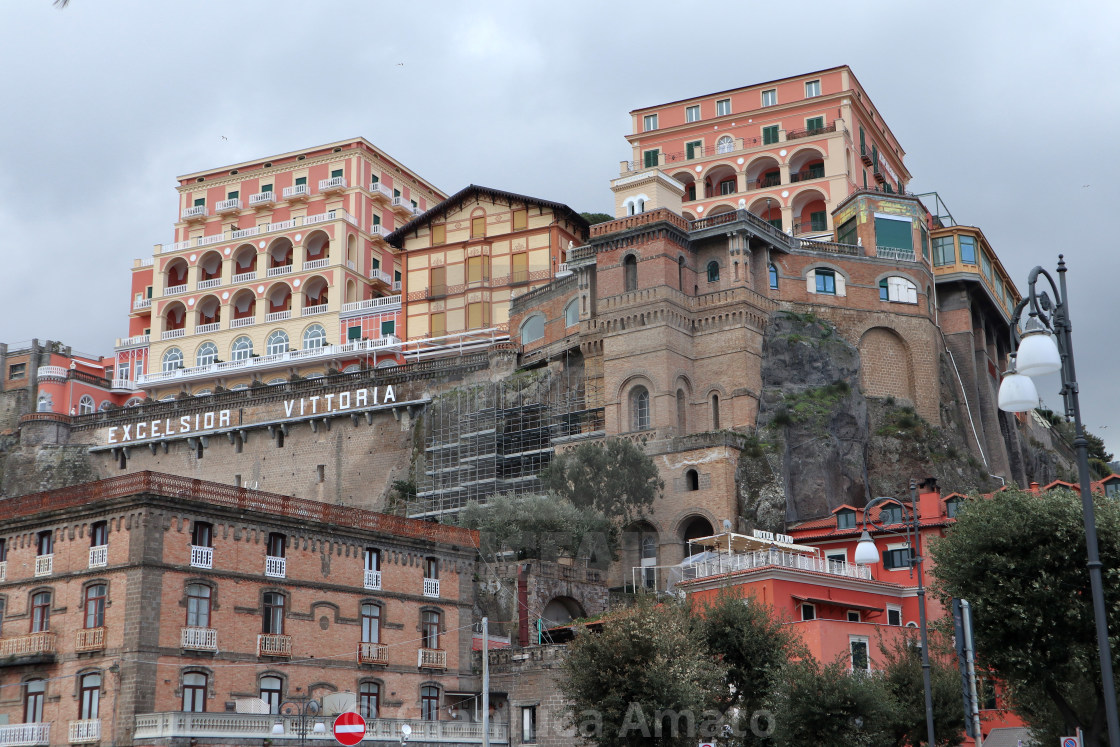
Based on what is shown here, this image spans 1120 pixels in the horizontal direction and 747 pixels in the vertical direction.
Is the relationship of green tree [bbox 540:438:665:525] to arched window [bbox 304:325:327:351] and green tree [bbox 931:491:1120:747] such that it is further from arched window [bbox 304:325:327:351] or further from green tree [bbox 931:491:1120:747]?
green tree [bbox 931:491:1120:747]

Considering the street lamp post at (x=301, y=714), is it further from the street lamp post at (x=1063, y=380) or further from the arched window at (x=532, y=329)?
the arched window at (x=532, y=329)

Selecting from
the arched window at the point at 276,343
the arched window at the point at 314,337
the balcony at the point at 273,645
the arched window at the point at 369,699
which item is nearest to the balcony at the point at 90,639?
the balcony at the point at 273,645

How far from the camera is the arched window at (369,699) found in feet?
144

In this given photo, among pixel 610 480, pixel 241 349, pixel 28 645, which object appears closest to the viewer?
pixel 28 645

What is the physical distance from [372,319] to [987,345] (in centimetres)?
3936

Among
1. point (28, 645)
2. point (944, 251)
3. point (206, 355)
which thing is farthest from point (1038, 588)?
point (206, 355)

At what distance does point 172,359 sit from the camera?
94.8m

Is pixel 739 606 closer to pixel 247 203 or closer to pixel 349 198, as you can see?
pixel 349 198

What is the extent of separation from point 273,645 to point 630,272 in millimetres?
35095

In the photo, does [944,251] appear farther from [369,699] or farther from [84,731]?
[84,731]

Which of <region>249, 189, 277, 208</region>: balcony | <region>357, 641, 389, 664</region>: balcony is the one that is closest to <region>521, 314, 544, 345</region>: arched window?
<region>249, 189, 277, 208</region>: balcony

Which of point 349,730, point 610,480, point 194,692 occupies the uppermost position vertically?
point 610,480

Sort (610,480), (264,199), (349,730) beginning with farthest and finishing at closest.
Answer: (264,199), (610,480), (349,730)

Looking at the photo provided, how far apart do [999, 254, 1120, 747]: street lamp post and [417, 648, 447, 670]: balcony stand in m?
29.8
